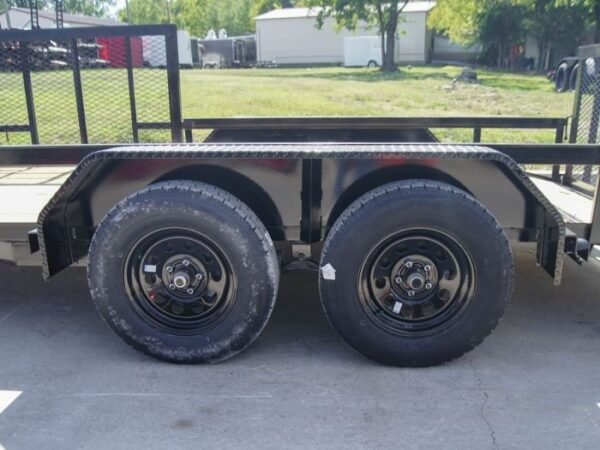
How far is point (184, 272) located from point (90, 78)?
93.5 inches

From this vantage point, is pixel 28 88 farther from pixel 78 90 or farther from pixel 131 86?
A: pixel 131 86

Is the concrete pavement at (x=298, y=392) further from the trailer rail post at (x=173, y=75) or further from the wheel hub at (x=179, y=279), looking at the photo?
the trailer rail post at (x=173, y=75)

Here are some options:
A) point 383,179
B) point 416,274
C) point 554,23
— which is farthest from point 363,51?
point 416,274

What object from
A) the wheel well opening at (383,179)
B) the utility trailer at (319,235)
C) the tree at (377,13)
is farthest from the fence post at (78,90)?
the tree at (377,13)

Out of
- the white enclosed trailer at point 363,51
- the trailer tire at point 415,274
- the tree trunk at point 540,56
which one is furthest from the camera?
the white enclosed trailer at point 363,51

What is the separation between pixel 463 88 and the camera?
23.8 metres

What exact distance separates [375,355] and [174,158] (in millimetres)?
1416

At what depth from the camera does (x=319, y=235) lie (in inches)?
134

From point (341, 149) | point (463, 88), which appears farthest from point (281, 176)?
point (463, 88)

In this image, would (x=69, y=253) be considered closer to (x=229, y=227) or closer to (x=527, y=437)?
(x=229, y=227)

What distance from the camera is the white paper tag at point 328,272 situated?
3.03m

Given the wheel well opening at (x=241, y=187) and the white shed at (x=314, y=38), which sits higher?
the white shed at (x=314, y=38)

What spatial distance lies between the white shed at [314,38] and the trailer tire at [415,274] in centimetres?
4948

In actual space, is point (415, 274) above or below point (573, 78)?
below
